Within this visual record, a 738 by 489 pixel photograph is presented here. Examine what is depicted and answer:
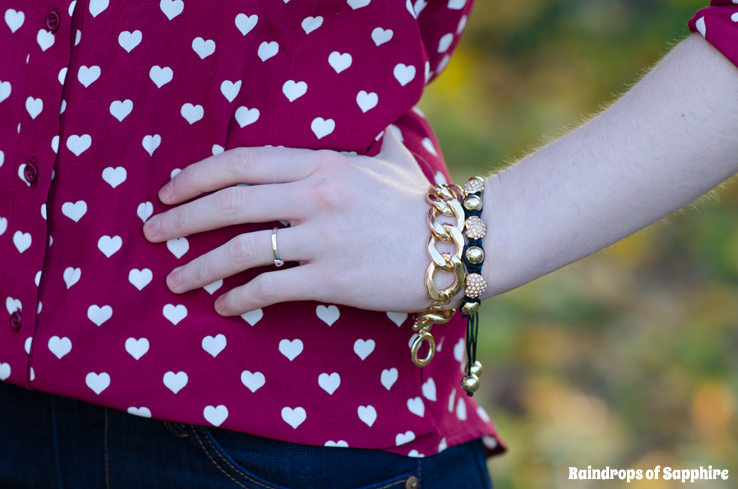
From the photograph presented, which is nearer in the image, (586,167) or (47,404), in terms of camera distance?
(586,167)

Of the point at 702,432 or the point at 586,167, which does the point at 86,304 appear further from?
the point at 702,432

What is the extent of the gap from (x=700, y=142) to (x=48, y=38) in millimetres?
802

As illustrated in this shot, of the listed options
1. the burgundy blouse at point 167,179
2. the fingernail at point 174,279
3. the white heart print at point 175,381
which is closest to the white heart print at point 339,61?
the burgundy blouse at point 167,179

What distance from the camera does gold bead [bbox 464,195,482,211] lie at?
2.56 ft

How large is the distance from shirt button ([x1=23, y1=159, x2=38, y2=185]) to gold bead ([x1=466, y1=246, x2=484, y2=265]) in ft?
1.86

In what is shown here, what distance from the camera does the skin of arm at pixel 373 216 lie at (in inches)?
28.6

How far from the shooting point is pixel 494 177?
32.0 inches

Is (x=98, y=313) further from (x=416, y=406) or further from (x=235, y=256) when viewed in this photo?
(x=416, y=406)

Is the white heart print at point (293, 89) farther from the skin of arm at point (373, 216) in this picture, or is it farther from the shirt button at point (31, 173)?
the shirt button at point (31, 173)

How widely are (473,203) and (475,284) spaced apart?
4.1 inches

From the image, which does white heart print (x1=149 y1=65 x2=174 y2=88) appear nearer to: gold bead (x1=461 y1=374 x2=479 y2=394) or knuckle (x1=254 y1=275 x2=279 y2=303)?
knuckle (x1=254 y1=275 x2=279 y2=303)

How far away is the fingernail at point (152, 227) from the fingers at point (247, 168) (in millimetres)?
41

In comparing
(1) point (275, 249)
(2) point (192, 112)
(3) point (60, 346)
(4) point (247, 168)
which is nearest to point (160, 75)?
(2) point (192, 112)

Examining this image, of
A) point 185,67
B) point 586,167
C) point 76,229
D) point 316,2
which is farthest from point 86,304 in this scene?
point 586,167
